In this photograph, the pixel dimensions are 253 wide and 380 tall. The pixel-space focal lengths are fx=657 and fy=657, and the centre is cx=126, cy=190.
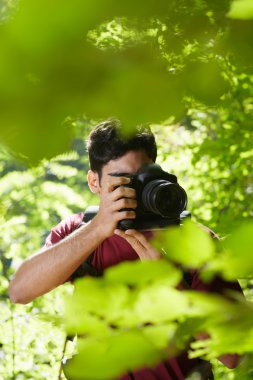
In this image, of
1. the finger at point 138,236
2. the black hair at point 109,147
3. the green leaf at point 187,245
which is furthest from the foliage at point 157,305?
the black hair at point 109,147

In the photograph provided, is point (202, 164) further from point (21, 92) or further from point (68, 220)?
point (21, 92)

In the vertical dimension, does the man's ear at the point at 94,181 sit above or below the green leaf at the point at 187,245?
below

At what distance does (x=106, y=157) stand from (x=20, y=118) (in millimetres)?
1527

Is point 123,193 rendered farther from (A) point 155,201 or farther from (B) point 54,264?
(B) point 54,264

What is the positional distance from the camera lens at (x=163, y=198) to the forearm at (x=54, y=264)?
0.48ft

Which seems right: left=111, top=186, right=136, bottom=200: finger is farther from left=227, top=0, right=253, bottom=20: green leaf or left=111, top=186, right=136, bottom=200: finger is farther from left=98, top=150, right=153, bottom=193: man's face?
left=227, top=0, right=253, bottom=20: green leaf

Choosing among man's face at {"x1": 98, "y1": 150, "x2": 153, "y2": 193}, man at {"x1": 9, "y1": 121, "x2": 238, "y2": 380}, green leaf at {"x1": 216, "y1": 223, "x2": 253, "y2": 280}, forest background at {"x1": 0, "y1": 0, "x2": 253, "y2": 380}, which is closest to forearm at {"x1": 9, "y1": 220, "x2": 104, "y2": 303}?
man at {"x1": 9, "y1": 121, "x2": 238, "y2": 380}

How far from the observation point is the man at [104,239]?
61.3 inches

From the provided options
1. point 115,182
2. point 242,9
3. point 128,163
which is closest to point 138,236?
point 115,182

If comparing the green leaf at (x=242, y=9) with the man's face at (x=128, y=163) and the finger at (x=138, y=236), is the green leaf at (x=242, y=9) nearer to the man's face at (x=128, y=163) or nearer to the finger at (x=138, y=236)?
the finger at (x=138, y=236)

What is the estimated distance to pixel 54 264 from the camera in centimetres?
164

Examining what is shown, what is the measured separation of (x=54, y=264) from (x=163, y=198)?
12.6 inches

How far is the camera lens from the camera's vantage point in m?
1.58

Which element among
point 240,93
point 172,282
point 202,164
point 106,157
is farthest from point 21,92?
point 202,164
